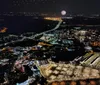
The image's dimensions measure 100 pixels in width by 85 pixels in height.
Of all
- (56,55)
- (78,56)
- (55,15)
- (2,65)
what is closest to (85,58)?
(78,56)

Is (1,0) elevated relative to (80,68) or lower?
elevated

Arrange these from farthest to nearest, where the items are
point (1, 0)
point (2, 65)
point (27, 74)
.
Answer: point (1, 0)
point (2, 65)
point (27, 74)

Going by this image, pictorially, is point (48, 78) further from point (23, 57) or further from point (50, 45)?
point (50, 45)

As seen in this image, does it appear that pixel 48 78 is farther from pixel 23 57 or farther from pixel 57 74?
pixel 23 57

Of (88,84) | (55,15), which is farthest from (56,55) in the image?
(55,15)

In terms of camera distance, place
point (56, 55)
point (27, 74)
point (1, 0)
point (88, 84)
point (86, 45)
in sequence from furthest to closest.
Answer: point (1, 0), point (86, 45), point (56, 55), point (27, 74), point (88, 84)

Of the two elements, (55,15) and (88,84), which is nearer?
(88,84)

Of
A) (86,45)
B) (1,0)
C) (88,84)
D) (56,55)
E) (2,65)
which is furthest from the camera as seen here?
(1,0)

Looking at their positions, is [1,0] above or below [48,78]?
above

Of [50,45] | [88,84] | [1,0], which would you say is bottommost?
[88,84]
